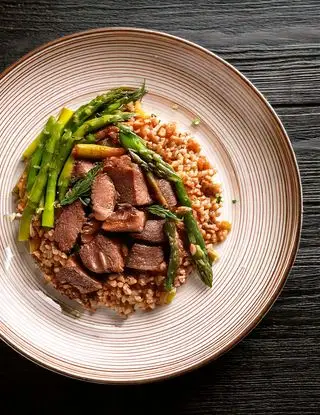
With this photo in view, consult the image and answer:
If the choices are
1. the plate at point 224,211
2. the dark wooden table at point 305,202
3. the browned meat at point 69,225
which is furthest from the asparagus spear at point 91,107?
the dark wooden table at point 305,202

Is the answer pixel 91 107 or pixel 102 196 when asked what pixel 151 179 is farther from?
pixel 91 107

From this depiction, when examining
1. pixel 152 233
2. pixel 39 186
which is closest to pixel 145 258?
pixel 152 233

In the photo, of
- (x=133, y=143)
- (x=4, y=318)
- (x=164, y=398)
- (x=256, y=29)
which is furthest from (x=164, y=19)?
(x=164, y=398)

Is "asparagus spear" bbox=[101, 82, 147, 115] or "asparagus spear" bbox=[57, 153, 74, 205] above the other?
"asparagus spear" bbox=[101, 82, 147, 115]

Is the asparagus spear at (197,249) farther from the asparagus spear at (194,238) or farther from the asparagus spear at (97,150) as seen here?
the asparagus spear at (97,150)

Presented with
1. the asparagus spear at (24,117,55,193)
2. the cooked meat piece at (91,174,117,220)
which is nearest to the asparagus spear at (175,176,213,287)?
the cooked meat piece at (91,174,117,220)

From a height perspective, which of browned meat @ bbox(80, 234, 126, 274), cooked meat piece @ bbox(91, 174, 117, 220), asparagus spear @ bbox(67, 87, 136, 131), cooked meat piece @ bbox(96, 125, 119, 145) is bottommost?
browned meat @ bbox(80, 234, 126, 274)

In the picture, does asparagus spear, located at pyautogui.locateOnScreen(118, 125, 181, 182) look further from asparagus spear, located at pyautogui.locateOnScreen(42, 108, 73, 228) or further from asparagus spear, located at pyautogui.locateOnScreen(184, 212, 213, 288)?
asparagus spear, located at pyautogui.locateOnScreen(42, 108, 73, 228)
